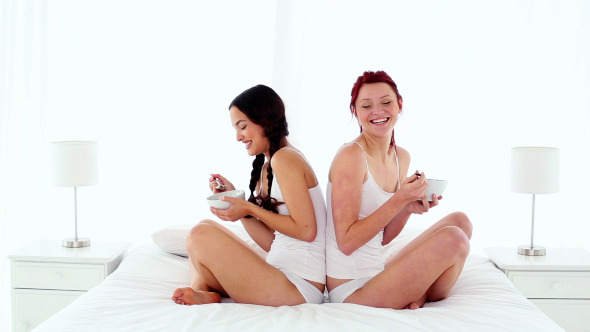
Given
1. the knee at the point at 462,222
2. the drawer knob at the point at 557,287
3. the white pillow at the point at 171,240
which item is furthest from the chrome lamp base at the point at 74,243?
the drawer knob at the point at 557,287

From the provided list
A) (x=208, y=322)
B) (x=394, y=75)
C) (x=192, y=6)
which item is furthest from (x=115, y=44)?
(x=208, y=322)

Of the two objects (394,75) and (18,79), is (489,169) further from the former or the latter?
(18,79)

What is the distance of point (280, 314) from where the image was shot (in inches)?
83.3

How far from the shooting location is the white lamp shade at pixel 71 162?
303 cm

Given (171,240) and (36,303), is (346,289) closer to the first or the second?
(171,240)

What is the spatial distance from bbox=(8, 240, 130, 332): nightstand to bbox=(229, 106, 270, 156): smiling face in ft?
3.07

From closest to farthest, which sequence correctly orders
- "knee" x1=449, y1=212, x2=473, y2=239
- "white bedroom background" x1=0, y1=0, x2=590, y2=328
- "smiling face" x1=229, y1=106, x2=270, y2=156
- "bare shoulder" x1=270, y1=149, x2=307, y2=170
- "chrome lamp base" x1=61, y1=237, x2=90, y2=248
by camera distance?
"bare shoulder" x1=270, y1=149, x2=307, y2=170, "smiling face" x1=229, y1=106, x2=270, y2=156, "knee" x1=449, y1=212, x2=473, y2=239, "chrome lamp base" x1=61, y1=237, x2=90, y2=248, "white bedroom background" x1=0, y1=0, x2=590, y2=328

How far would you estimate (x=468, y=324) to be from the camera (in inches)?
80.4

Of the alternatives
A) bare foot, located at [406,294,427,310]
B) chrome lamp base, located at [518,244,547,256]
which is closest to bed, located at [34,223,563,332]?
bare foot, located at [406,294,427,310]

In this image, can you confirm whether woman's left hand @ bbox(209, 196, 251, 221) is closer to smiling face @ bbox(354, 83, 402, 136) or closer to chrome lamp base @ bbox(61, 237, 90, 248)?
smiling face @ bbox(354, 83, 402, 136)

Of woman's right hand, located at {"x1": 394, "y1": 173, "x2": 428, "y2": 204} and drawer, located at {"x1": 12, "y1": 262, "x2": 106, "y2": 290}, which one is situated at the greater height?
woman's right hand, located at {"x1": 394, "y1": 173, "x2": 428, "y2": 204}

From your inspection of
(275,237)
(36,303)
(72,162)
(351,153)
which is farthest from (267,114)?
(36,303)

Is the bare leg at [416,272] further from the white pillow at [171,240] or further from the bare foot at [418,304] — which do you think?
the white pillow at [171,240]

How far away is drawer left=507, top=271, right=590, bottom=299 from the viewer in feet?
9.44
